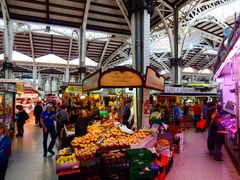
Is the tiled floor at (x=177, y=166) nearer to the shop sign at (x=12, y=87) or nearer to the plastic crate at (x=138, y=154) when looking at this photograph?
the plastic crate at (x=138, y=154)

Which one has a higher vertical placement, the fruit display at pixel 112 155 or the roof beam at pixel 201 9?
the roof beam at pixel 201 9

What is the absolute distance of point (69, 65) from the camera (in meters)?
32.5

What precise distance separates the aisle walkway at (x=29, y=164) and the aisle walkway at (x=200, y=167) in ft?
9.52

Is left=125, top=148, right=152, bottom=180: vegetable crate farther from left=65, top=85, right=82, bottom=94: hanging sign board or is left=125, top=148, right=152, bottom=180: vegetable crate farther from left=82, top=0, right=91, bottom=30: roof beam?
left=82, top=0, right=91, bottom=30: roof beam

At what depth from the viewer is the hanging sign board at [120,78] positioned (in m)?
5.41

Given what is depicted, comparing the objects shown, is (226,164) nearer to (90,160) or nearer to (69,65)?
(90,160)

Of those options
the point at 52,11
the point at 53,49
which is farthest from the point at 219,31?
the point at 53,49

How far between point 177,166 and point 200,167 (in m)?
0.58

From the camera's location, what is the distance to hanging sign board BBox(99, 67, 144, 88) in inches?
213

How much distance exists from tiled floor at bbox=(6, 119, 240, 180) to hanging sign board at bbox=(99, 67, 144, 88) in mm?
2391

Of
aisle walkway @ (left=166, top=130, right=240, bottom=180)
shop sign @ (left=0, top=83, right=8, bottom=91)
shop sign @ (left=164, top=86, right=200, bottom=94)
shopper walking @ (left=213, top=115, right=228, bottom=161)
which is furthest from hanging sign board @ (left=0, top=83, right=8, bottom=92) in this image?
shop sign @ (left=164, top=86, right=200, bottom=94)

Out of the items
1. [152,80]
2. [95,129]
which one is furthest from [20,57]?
[152,80]

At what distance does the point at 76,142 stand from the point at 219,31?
75.8 ft

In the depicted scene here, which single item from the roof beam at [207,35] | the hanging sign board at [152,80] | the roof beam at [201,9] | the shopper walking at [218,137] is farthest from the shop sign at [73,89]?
the roof beam at [207,35]
